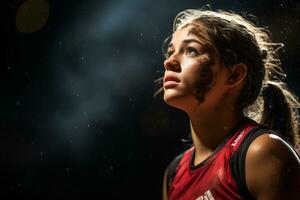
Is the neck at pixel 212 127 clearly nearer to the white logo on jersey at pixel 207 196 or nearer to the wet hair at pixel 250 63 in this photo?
the wet hair at pixel 250 63

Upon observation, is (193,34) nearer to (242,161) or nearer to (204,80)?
(204,80)

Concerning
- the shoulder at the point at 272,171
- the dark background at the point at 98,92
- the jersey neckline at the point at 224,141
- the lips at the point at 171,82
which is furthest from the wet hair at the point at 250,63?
the dark background at the point at 98,92

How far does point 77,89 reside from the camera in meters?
3.63

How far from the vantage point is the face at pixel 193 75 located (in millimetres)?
1847

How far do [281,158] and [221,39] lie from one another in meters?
0.71

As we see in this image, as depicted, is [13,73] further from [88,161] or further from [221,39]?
[221,39]

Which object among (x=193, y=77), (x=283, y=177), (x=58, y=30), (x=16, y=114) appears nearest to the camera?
(x=283, y=177)

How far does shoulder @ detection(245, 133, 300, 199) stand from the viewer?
4.78 feet

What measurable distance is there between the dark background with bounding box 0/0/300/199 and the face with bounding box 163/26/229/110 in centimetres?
163

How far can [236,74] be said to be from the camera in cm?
195

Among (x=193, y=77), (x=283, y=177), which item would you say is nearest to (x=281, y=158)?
(x=283, y=177)

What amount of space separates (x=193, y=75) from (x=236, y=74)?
252mm

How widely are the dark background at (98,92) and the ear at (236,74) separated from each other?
4.98 feet

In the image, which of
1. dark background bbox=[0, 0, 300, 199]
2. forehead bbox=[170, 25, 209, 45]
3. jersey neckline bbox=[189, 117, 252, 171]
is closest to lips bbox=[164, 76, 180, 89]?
forehead bbox=[170, 25, 209, 45]
